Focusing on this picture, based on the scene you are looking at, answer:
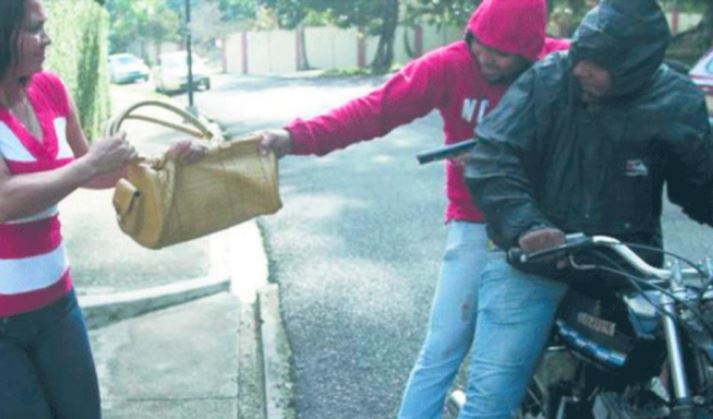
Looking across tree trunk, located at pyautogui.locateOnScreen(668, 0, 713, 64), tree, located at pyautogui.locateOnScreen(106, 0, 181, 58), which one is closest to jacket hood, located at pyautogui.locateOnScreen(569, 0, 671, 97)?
tree trunk, located at pyautogui.locateOnScreen(668, 0, 713, 64)

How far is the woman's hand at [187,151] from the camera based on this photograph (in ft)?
10.9

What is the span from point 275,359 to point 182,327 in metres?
0.82

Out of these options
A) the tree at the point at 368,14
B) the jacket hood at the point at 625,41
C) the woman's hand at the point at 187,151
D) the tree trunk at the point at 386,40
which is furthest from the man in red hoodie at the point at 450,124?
the tree trunk at the point at 386,40

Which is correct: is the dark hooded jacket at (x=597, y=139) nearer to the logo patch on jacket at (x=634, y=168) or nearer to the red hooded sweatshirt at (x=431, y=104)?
the logo patch on jacket at (x=634, y=168)

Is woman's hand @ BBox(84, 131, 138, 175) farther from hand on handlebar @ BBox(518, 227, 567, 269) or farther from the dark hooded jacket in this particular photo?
hand on handlebar @ BBox(518, 227, 567, 269)

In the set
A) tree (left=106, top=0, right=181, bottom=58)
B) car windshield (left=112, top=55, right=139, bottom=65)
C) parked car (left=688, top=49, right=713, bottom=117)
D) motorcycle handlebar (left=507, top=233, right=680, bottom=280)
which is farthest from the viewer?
tree (left=106, top=0, right=181, bottom=58)

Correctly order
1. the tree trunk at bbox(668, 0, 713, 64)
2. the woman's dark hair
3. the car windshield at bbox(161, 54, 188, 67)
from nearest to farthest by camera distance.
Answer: the woman's dark hair → the tree trunk at bbox(668, 0, 713, 64) → the car windshield at bbox(161, 54, 188, 67)

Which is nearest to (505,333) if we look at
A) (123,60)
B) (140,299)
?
(140,299)

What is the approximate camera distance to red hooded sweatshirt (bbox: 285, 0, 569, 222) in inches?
142

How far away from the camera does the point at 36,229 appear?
2938mm

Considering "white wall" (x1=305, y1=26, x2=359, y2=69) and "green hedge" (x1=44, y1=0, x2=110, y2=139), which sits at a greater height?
"green hedge" (x1=44, y1=0, x2=110, y2=139)

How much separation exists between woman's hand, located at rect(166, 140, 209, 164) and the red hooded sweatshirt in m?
0.38

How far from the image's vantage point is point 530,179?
123 inches

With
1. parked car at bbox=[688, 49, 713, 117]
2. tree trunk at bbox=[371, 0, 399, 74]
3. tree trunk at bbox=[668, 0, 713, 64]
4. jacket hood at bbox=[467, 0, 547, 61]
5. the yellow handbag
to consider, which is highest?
jacket hood at bbox=[467, 0, 547, 61]
